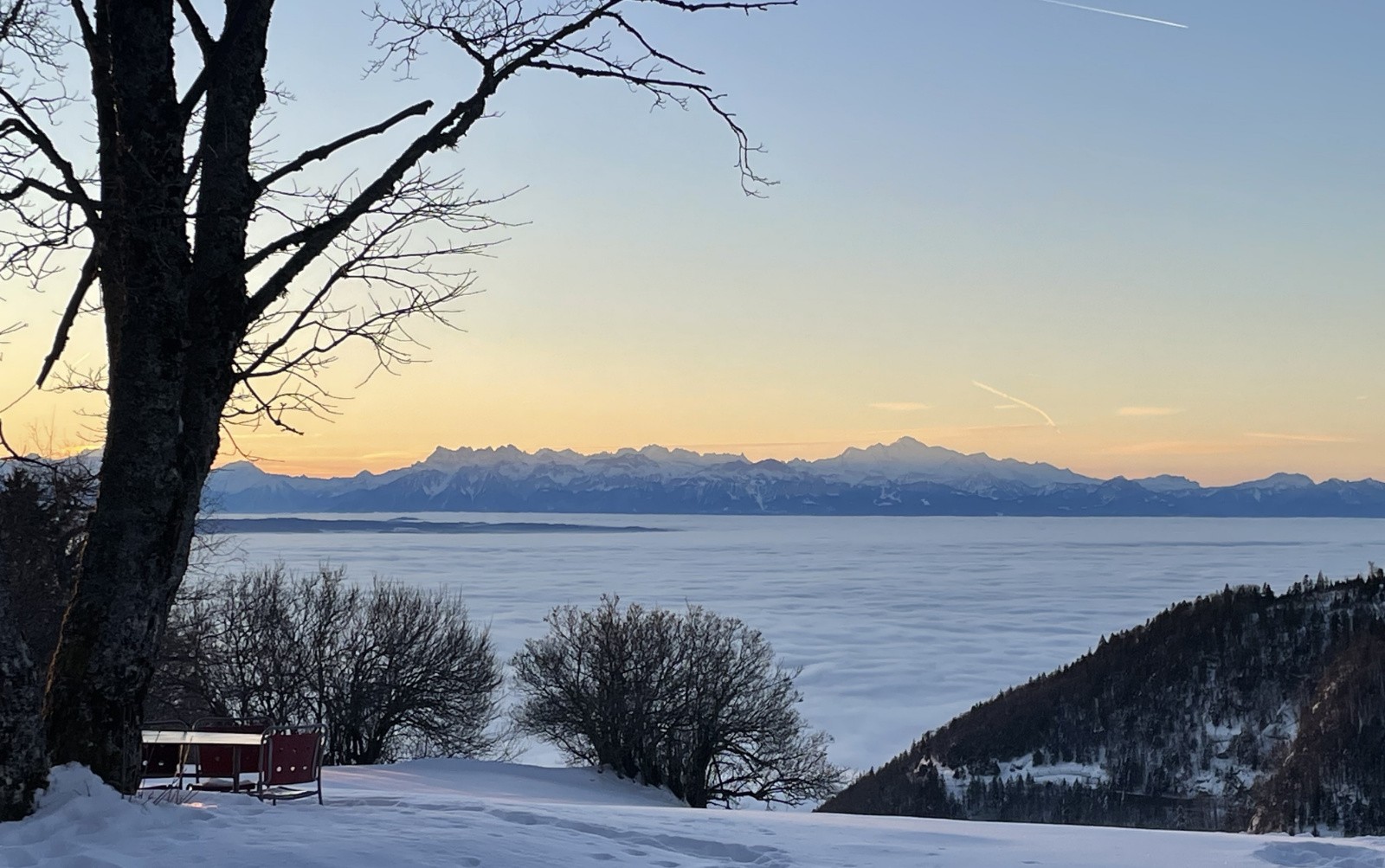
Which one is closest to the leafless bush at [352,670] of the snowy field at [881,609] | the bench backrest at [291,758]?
the snowy field at [881,609]

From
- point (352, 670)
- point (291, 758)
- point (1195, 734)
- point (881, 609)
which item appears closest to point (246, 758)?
point (291, 758)

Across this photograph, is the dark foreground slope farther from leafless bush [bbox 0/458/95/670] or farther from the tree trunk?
the tree trunk

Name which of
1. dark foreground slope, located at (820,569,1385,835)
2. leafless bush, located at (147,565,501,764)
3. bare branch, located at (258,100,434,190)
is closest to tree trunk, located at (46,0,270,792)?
bare branch, located at (258,100,434,190)

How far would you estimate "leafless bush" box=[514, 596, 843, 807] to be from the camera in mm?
41219

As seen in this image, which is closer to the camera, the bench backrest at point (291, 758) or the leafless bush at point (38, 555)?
the bench backrest at point (291, 758)

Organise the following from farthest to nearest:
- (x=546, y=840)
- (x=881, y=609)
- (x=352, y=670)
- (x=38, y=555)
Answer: (x=881, y=609), (x=352, y=670), (x=38, y=555), (x=546, y=840)

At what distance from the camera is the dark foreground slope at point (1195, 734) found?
52.6 m

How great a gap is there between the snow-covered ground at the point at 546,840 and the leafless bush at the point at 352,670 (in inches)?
1210

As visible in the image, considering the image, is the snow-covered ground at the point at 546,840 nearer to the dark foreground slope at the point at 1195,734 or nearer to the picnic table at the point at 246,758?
the picnic table at the point at 246,758

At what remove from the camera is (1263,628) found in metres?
74.1

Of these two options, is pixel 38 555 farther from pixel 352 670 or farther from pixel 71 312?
pixel 71 312

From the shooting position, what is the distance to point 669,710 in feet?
139

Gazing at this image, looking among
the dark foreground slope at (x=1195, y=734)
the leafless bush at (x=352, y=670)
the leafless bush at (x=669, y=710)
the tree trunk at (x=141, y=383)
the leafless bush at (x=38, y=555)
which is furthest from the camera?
the dark foreground slope at (x=1195, y=734)

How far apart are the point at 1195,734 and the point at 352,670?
4992 cm
